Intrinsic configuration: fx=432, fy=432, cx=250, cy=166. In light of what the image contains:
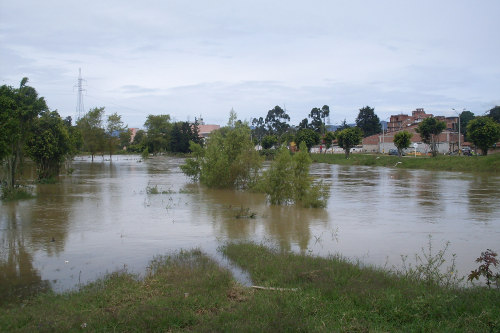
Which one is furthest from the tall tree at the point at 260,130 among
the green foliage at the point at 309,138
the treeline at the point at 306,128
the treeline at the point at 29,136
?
the treeline at the point at 29,136

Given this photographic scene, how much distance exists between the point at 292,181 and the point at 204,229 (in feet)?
19.1

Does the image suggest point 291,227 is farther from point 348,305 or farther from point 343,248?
point 348,305

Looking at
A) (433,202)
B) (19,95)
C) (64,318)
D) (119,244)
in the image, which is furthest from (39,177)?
(64,318)

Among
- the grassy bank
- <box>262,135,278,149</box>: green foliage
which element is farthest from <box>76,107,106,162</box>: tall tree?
the grassy bank

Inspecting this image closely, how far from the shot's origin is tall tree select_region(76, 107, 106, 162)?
63.3 meters

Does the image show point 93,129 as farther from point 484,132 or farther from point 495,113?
point 495,113

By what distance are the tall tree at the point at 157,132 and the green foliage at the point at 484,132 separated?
6278cm

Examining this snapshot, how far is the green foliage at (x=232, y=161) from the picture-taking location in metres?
23.7

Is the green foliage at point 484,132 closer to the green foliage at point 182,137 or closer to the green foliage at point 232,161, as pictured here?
the green foliage at point 232,161

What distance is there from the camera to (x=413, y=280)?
700 centimetres

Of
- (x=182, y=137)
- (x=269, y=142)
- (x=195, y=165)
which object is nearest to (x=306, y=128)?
(x=269, y=142)

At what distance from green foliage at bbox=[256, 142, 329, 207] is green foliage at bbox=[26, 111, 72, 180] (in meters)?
15.0

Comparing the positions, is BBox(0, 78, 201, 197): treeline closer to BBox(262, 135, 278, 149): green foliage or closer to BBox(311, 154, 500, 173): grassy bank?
BBox(311, 154, 500, 173): grassy bank

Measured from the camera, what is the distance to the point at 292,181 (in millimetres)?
17781
